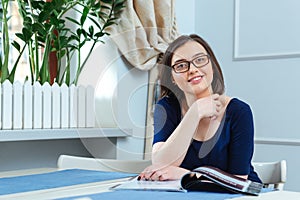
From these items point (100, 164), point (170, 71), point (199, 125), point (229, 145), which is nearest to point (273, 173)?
point (229, 145)

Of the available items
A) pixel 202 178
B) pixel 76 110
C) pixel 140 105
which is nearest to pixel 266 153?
pixel 140 105

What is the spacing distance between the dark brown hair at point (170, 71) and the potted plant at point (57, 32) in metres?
0.59

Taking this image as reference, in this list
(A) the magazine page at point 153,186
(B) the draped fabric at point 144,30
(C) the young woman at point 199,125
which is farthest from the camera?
(B) the draped fabric at point 144,30

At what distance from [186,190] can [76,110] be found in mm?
1139

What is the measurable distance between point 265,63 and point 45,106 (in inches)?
51.5

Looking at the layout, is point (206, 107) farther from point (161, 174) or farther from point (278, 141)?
point (278, 141)

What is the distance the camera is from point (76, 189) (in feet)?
4.50

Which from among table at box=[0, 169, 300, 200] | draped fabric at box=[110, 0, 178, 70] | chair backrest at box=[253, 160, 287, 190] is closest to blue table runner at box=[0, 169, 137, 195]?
table at box=[0, 169, 300, 200]

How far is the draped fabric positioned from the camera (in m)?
2.55

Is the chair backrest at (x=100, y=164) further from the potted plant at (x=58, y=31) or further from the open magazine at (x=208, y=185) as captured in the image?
the open magazine at (x=208, y=185)

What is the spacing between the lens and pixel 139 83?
268cm

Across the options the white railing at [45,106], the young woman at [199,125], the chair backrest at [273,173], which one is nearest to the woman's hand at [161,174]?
the young woman at [199,125]

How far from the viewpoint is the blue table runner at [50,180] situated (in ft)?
4.59

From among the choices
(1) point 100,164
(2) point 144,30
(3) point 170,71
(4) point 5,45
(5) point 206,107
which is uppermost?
(2) point 144,30
